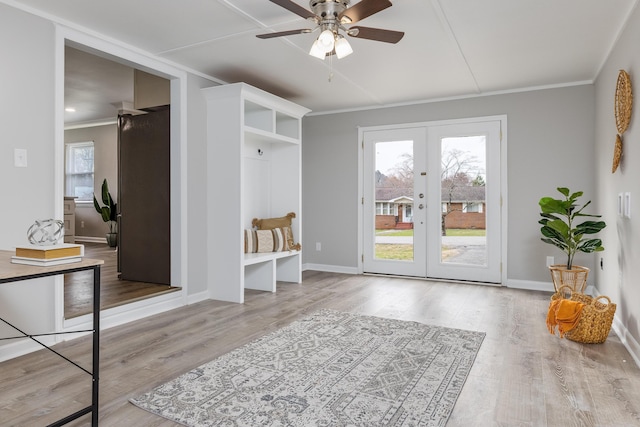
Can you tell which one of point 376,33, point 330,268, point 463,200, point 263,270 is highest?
point 376,33

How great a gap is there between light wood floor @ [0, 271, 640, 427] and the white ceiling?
233 cm

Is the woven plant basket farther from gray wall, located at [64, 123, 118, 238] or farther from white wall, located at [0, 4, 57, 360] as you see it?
gray wall, located at [64, 123, 118, 238]

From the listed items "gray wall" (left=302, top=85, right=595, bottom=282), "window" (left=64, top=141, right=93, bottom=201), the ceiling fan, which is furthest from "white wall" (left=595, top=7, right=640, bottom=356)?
"window" (left=64, top=141, right=93, bottom=201)

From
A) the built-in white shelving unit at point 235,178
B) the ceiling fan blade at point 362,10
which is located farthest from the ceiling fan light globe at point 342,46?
the built-in white shelving unit at point 235,178

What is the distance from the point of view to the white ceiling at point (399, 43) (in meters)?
2.84

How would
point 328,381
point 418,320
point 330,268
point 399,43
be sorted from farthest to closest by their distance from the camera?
point 330,268, point 418,320, point 399,43, point 328,381

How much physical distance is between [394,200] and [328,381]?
3.67 meters

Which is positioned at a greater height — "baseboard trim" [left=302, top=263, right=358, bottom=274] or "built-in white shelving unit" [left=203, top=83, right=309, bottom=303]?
"built-in white shelving unit" [left=203, top=83, right=309, bottom=303]

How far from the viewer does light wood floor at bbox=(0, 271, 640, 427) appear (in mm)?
1985

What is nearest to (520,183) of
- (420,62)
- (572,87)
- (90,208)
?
(572,87)

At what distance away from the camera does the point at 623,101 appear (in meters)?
3.04

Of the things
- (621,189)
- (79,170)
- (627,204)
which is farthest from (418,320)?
(79,170)

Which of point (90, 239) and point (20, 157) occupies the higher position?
point (20, 157)

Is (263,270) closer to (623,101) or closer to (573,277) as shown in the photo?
(573,277)
